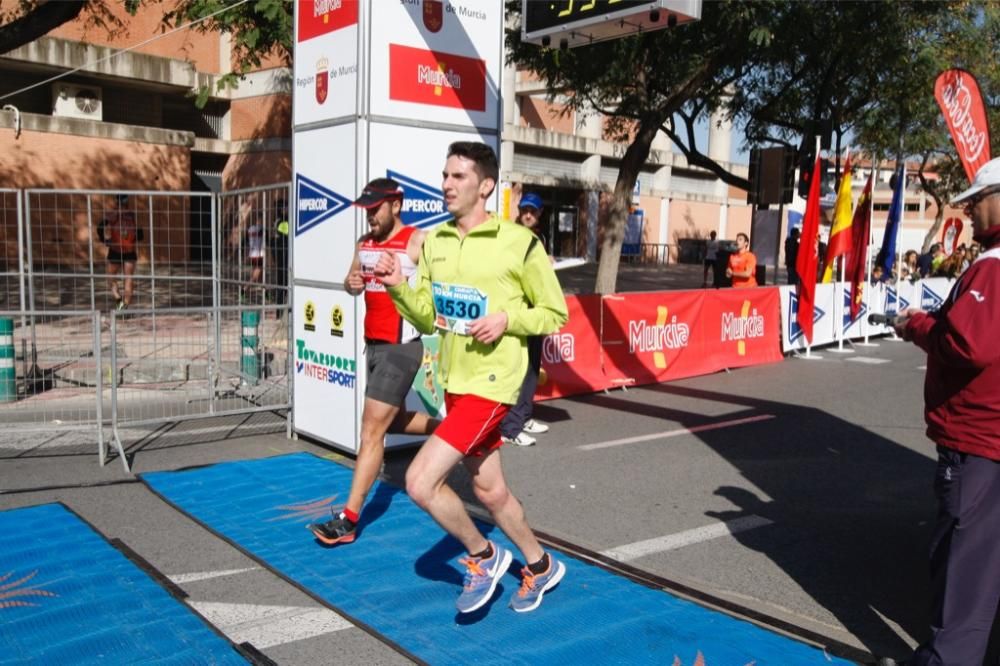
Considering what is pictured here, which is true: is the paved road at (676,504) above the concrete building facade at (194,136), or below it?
below

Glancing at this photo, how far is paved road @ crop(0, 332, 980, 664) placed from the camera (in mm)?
4578

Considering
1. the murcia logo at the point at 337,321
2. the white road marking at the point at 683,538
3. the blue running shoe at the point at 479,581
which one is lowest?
the white road marking at the point at 683,538

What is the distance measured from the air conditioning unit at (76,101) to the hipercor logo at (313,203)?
22709mm

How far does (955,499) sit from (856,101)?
20.0 meters

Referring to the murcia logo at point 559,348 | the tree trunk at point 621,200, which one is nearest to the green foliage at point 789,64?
the tree trunk at point 621,200

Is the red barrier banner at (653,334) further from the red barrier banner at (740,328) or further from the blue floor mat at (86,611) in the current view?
the blue floor mat at (86,611)

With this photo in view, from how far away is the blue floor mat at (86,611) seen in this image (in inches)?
154

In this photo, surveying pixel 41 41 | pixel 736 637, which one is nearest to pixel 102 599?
pixel 736 637

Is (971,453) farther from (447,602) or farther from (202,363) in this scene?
(202,363)

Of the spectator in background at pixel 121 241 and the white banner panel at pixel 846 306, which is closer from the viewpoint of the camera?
the spectator in background at pixel 121 241

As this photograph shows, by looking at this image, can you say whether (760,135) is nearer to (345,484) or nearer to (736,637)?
(345,484)

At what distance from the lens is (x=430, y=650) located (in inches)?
158

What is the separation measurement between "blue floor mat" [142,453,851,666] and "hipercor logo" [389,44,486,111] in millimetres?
3378

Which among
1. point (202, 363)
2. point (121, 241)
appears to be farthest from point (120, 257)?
point (202, 363)
